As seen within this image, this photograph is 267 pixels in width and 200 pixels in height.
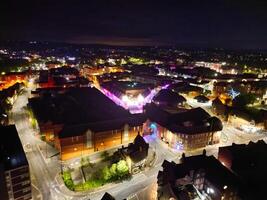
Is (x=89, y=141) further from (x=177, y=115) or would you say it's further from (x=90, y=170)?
(x=177, y=115)

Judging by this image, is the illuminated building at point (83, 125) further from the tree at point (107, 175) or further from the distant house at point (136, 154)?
the tree at point (107, 175)

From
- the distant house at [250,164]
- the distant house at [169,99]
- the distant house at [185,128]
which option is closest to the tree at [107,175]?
the distant house at [185,128]

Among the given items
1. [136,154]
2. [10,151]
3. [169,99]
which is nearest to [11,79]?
[169,99]

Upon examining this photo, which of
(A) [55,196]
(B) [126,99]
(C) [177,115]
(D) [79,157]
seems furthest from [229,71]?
(A) [55,196]

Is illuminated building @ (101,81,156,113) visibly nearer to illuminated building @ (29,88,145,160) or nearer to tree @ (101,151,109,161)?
illuminated building @ (29,88,145,160)

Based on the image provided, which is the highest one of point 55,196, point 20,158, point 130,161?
point 20,158

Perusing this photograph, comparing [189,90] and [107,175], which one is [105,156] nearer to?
[107,175]
